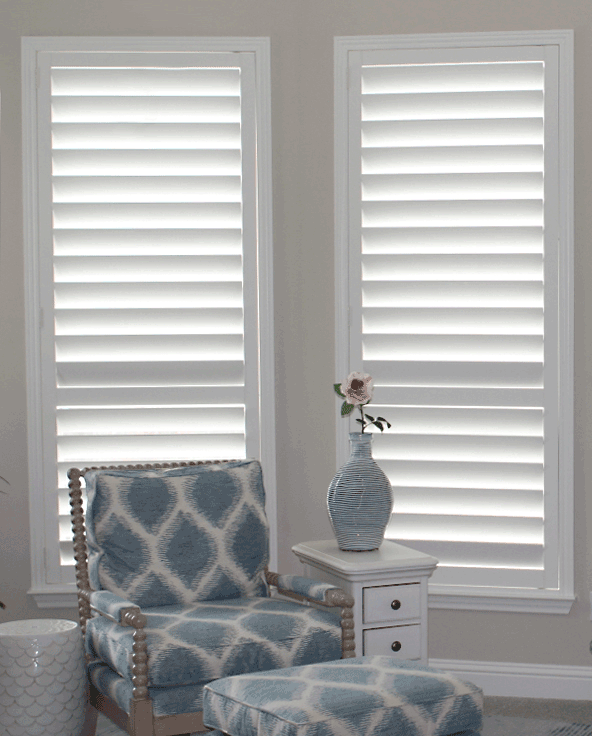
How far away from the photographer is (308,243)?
11.1ft

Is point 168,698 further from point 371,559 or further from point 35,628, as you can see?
point 371,559

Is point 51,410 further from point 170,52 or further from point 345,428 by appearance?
point 170,52

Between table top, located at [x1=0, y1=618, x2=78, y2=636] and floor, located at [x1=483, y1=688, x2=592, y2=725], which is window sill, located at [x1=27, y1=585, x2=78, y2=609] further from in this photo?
floor, located at [x1=483, y1=688, x2=592, y2=725]

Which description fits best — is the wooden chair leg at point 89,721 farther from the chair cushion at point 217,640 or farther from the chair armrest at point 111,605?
the chair armrest at point 111,605

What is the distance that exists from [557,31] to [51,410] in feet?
8.23

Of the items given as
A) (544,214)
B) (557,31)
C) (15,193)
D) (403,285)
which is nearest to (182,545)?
(403,285)

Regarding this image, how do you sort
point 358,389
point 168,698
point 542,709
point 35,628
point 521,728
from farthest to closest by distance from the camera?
point 542,709 < point 521,728 < point 358,389 < point 35,628 < point 168,698

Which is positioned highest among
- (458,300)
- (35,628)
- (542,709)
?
(458,300)

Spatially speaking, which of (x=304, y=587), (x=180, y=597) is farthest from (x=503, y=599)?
(x=180, y=597)

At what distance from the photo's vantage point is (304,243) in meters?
3.37

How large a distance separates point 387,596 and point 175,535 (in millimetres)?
715

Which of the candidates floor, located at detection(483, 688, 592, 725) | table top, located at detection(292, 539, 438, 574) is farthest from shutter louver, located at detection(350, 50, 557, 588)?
table top, located at detection(292, 539, 438, 574)

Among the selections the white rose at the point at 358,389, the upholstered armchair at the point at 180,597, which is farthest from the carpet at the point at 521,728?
the white rose at the point at 358,389

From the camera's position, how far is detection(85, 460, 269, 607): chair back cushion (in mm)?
2619
